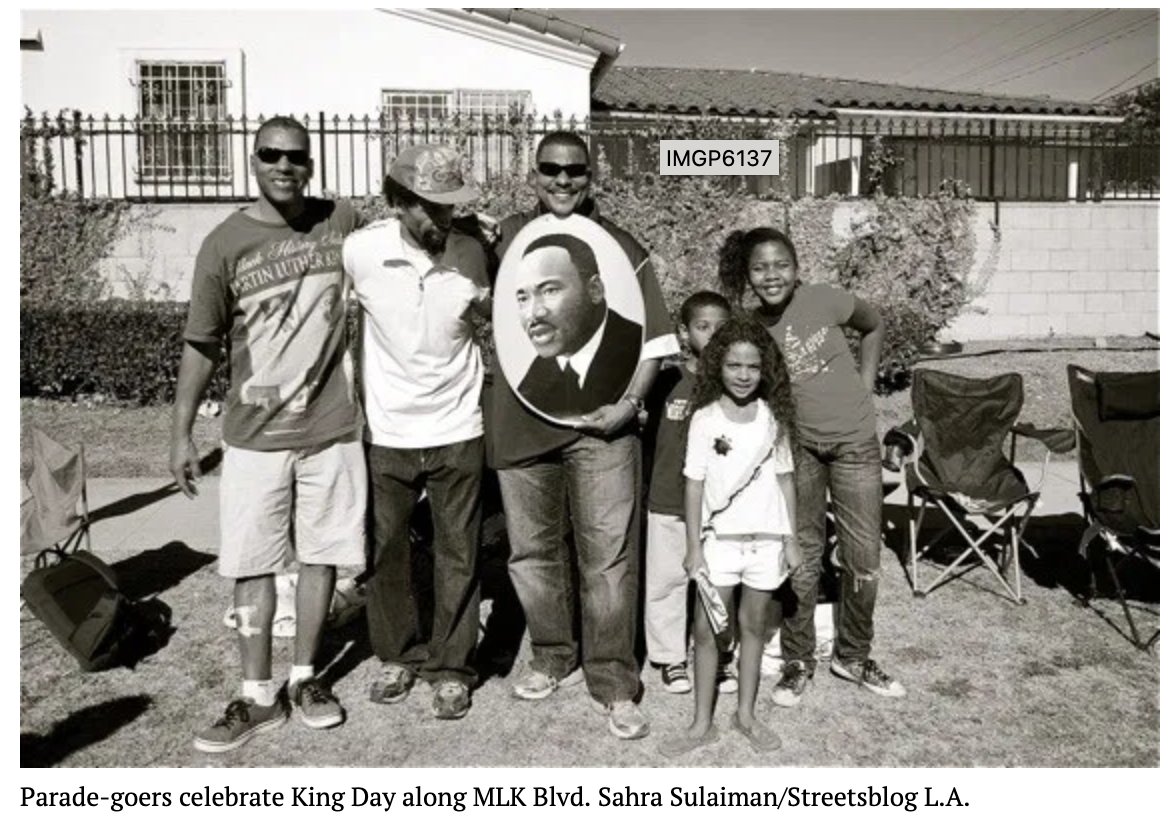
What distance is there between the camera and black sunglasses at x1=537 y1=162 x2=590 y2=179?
395cm

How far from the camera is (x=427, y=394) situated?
3.98 metres

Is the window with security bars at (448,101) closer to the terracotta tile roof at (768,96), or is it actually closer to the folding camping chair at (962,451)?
the terracotta tile roof at (768,96)

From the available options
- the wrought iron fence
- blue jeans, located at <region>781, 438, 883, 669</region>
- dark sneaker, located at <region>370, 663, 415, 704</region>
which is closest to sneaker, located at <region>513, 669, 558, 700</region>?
dark sneaker, located at <region>370, 663, 415, 704</region>

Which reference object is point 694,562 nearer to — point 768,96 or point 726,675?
point 726,675

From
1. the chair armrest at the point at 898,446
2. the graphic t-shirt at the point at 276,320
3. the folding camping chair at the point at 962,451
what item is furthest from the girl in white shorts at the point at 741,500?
the folding camping chair at the point at 962,451

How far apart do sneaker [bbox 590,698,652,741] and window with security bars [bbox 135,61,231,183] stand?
10.5 m

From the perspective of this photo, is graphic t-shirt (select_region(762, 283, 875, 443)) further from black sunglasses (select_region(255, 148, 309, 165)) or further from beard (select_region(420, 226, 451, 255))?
black sunglasses (select_region(255, 148, 309, 165))

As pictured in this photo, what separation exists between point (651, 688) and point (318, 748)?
1.33 m

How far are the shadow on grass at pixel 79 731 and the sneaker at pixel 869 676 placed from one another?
2.72 m

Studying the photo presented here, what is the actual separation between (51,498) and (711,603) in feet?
10.7

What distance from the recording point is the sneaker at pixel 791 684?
4.24 m

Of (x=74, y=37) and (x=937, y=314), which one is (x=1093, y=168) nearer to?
(x=937, y=314)

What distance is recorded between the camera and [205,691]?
4.38 meters
